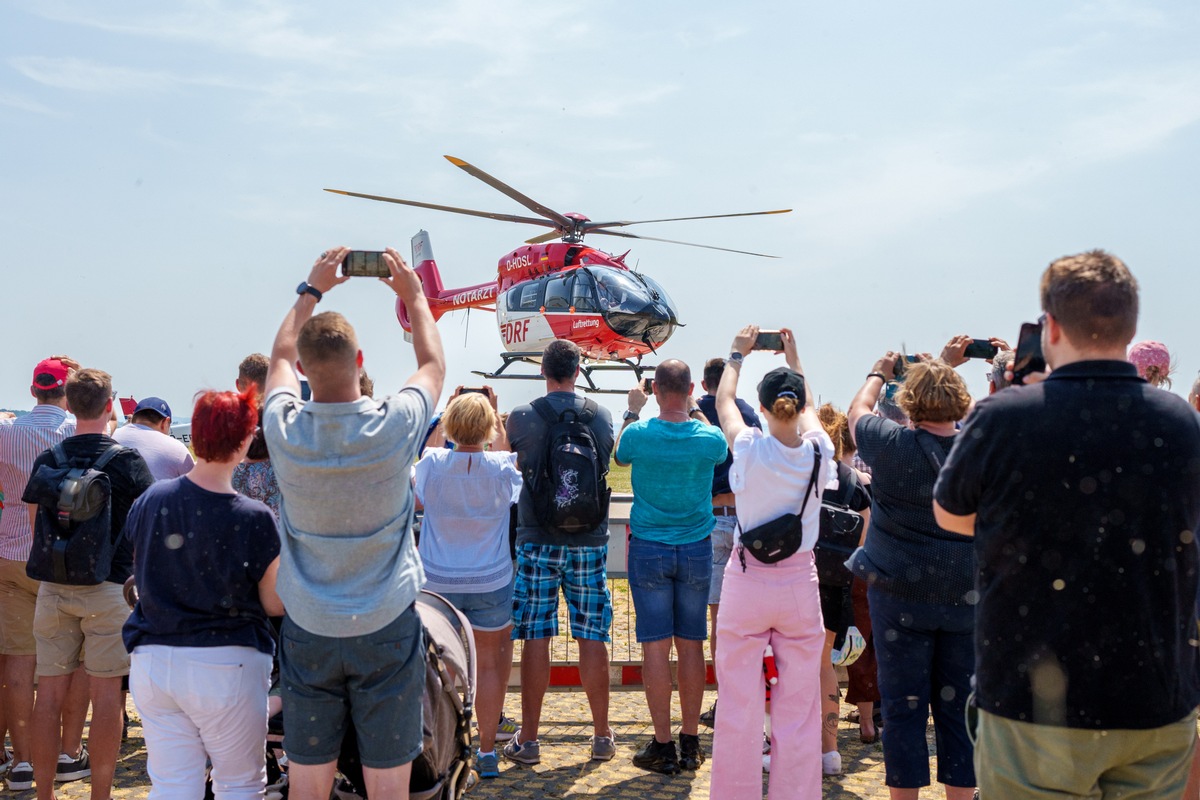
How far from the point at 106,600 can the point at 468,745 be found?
6.96ft

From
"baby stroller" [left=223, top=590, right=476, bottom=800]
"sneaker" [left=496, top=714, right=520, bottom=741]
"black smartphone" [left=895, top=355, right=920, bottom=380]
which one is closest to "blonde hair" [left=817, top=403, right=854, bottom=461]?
"black smartphone" [left=895, top=355, right=920, bottom=380]

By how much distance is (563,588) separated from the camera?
18.0ft

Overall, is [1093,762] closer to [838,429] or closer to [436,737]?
[436,737]

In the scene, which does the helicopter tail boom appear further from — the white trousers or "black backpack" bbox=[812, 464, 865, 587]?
the white trousers

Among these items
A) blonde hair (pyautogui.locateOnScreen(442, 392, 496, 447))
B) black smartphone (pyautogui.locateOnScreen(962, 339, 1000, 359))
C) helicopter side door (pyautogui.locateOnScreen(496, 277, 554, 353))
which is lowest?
blonde hair (pyautogui.locateOnScreen(442, 392, 496, 447))

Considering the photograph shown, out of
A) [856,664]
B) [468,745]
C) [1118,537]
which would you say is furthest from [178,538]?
[856,664]

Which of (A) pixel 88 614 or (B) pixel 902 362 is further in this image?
(A) pixel 88 614

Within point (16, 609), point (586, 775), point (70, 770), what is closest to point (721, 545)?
point (586, 775)

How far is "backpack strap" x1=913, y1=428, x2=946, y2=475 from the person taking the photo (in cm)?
399

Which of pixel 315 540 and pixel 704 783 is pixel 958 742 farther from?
pixel 315 540

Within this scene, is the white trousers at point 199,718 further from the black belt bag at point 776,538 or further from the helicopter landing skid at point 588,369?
the helicopter landing skid at point 588,369

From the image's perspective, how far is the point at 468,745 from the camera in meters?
3.54

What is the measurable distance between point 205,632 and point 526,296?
15.5m

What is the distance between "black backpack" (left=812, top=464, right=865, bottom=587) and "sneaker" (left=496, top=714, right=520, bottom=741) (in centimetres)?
201
